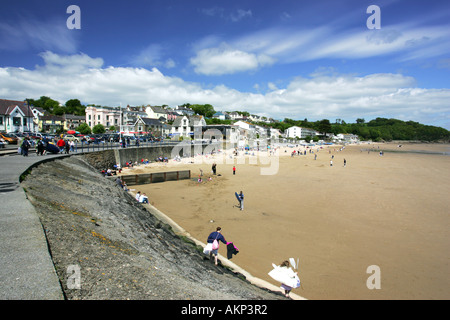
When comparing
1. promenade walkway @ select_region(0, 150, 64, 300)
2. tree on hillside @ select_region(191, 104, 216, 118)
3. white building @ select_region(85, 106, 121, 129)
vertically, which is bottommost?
promenade walkway @ select_region(0, 150, 64, 300)

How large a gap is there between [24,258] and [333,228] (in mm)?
13650

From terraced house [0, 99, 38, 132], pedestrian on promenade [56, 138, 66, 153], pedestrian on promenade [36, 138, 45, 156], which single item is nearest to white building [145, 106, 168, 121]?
terraced house [0, 99, 38, 132]

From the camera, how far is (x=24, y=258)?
4352mm

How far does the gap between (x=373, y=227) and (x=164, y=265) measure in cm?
1280

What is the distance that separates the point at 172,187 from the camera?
2297 centimetres

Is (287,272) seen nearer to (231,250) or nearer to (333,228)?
(231,250)

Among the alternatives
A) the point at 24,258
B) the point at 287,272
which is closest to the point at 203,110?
the point at 287,272

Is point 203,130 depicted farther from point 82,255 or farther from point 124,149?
point 82,255

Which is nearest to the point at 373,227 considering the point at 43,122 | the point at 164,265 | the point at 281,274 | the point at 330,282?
the point at 330,282

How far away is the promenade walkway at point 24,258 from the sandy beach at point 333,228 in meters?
6.94

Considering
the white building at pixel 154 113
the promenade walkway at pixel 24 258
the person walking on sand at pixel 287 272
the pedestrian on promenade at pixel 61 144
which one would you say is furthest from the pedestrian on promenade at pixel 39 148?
the white building at pixel 154 113

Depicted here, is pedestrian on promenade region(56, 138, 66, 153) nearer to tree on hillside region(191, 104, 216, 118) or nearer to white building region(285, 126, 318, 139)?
tree on hillside region(191, 104, 216, 118)

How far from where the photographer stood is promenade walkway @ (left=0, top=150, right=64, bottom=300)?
3.50m

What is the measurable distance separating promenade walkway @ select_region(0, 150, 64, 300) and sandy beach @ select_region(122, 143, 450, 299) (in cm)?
694
